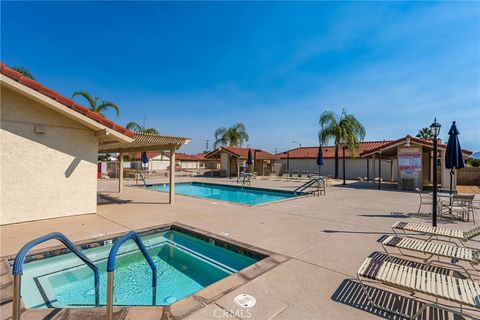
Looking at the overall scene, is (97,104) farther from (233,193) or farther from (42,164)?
(42,164)

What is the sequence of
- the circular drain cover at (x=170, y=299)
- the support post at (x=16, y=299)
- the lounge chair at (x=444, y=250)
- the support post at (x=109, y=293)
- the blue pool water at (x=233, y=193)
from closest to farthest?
the support post at (x=16, y=299) → the support post at (x=109, y=293) → the lounge chair at (x=444, y=250) → the circular drain cover at (x=170, y=299) → the blue pool water at (x=233, y=193)

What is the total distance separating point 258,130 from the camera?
136 ft

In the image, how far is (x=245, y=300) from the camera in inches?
124

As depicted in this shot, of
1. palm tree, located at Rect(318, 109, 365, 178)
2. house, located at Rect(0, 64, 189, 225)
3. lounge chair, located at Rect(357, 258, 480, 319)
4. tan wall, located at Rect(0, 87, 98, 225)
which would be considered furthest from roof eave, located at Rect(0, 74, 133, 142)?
palm tree, located at Rect(318, 109, 365, 178)

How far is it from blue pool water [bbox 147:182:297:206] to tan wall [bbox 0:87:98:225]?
7096 millimetres

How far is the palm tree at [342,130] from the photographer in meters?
25.2

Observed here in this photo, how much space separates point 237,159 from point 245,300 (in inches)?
1070

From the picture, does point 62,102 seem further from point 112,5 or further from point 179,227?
point 112,5

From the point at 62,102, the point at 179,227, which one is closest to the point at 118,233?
the point at 179,227

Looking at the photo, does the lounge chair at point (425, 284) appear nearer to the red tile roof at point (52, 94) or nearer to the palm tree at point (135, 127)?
the red tile roof at point (52, 94)

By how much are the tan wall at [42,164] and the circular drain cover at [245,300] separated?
720cm

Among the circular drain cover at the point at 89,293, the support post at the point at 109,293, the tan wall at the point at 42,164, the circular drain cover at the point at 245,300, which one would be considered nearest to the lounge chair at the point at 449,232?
the circular drain cover at the point at 245,300

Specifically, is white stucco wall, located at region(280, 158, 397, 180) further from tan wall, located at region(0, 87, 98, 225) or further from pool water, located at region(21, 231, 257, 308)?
tan wall, located at region(0, 87, 98, 225)

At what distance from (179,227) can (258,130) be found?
117ft
